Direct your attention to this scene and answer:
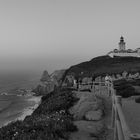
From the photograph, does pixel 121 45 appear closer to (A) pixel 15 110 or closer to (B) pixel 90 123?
(A) pixel 15 110

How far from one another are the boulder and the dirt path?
0.12 meters

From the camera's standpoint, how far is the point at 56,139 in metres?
7.77

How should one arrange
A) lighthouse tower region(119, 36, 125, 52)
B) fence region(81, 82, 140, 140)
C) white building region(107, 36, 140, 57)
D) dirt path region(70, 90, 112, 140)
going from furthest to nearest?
lighthouse tower region(119, 36, 125, 52) < white building region(107, 36, 140, 57) < dirt path region(70, 90, 112, 140) < fence region(81, 82, 140, 140)

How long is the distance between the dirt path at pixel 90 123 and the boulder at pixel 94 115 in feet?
0.40

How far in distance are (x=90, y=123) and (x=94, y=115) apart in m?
1.20

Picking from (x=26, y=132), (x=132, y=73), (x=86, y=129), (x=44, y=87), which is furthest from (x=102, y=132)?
(x=44, y=87)

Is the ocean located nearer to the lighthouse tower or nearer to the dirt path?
the dirt path

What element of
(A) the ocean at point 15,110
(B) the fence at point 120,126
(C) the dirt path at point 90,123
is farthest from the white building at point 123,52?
(B) the fence at point 120,126

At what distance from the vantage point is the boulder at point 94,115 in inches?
447

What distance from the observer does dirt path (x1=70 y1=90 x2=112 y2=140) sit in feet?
28.9

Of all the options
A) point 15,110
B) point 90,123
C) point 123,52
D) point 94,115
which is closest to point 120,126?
point 90,123

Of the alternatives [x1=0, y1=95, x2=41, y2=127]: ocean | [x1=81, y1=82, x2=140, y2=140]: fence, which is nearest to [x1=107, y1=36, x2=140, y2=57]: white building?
[x1=0, y1=95, x2=41, y2=127]: ocean

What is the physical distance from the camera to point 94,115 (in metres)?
11.6

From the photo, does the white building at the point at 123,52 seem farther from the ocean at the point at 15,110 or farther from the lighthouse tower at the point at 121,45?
the ocean at the point at 15,110
